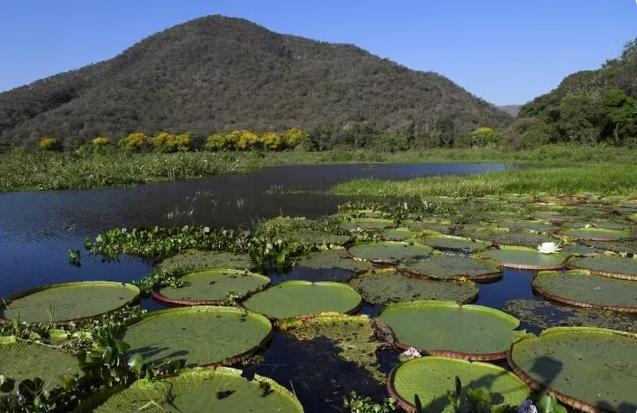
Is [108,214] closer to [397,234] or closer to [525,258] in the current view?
[397,234]

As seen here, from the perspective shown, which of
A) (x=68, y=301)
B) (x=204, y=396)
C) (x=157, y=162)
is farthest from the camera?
(x=157, y=162)

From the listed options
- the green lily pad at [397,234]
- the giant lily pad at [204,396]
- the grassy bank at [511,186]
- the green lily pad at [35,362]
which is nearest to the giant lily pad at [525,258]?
the green lily pad at [397,234]

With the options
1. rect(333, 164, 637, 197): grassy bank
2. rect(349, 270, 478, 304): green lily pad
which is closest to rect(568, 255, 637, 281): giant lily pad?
rect(349, 270, 478, 304): green lily pad

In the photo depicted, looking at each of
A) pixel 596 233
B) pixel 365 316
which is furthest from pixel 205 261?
pixel 596 233

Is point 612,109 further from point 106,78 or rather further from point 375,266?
point 106,78

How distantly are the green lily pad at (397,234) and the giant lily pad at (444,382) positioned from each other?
471 cm

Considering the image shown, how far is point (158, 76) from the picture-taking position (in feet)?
261

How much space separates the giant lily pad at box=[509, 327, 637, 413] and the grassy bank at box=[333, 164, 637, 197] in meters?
10.4

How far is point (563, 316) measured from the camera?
5098 mm

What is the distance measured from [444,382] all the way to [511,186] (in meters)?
13.4

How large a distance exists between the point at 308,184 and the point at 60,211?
978 centimetres

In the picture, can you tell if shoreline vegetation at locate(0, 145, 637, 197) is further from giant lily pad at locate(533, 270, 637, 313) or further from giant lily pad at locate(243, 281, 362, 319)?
giant lily pad at locate(243, 281, 362, 319)

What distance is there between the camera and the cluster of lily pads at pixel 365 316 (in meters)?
3.37

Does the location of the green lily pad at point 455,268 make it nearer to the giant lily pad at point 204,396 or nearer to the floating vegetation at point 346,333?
the floating vegetation at point 346,333
